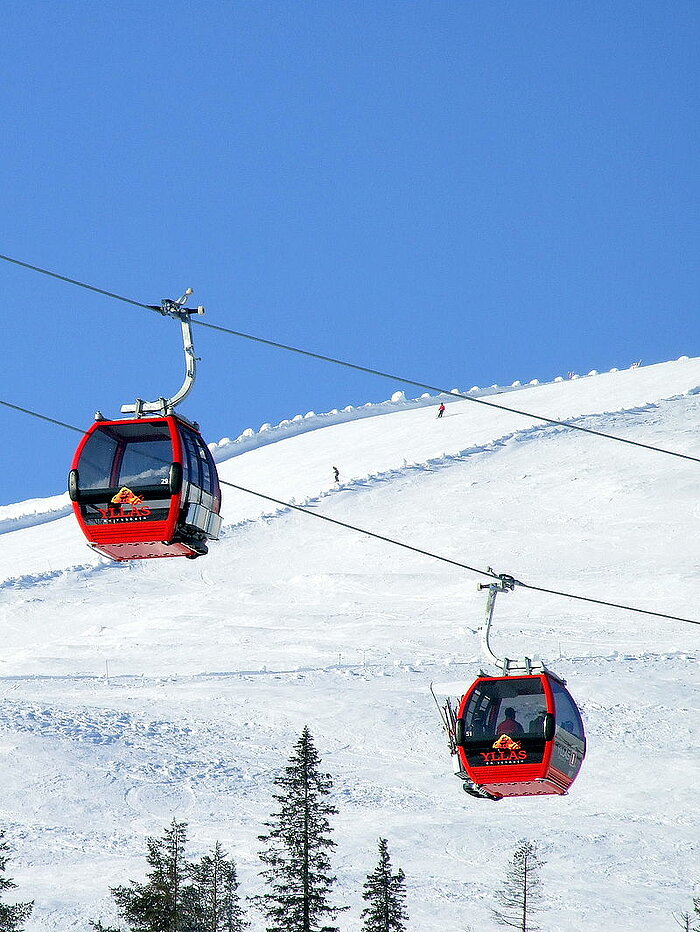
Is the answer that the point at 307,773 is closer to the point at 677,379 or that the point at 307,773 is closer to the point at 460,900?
the point at 460,900

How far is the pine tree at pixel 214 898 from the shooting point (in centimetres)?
2739

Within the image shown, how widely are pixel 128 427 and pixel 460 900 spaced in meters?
19.0

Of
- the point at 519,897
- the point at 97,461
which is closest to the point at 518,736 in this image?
the point at 97,461

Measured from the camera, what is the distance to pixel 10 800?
123 ft

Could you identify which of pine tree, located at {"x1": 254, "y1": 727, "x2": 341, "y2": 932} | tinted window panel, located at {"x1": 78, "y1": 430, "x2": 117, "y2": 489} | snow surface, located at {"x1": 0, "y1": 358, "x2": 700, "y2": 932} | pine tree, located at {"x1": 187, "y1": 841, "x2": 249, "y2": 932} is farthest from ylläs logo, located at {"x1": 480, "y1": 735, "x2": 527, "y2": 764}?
snow surface, located at {"x1": 0, "y1": 358, "x2": 700, "y2": 932}

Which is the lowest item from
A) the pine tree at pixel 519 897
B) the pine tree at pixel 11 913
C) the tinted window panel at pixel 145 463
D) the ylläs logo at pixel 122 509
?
the pine tree at pixel 11 913

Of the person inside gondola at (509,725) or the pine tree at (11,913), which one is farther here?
the pine tree at (11,913)

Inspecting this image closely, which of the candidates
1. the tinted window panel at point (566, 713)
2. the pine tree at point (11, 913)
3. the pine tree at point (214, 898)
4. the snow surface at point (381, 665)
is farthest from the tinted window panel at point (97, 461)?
the snow surface at point (381, 665)

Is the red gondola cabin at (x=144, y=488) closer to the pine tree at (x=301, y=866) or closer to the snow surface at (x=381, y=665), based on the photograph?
the pine tree at (x=301, y=866)

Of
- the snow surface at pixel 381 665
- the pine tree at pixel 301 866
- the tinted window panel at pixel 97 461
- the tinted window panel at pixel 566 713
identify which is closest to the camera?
the tinted window panel at pixel 97 461

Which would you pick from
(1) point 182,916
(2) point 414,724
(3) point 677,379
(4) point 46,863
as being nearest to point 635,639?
(2) point 414,724

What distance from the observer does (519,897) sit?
99.9 ft

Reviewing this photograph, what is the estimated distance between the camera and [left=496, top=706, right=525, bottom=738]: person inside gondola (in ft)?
54.2

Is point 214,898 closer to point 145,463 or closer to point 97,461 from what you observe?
point 97,461
